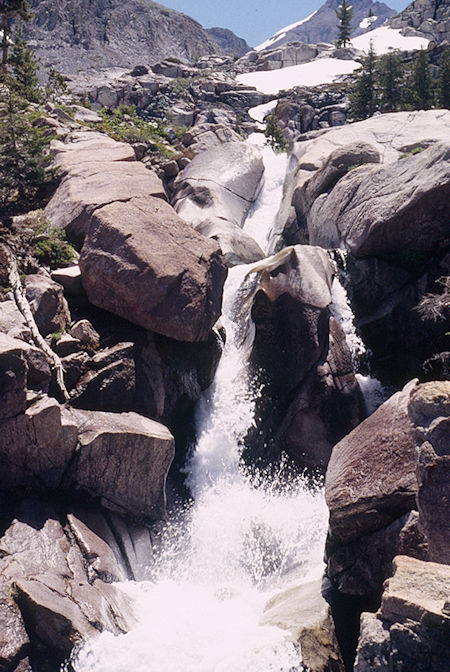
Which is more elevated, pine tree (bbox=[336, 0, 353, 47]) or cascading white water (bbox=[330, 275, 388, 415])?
pine tree (bbox=[336, 0, 353, 47])

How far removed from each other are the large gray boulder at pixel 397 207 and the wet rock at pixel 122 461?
29.2ft

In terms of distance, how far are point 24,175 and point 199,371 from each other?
9.71 meters

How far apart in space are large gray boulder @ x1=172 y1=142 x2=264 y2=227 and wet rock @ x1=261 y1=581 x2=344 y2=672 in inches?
686

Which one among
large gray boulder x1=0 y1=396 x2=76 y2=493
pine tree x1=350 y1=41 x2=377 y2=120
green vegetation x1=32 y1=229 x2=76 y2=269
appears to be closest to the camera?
large gray boulder x1=0 y1=396 x2=76 y2=493

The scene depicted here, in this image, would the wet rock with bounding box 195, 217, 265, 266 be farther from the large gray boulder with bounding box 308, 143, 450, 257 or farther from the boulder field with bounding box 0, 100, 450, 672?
the large gray boulder with bounding box 308, 143, 450, 257

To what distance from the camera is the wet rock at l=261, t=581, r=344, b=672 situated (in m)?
7.43

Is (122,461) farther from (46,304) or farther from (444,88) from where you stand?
(444,88)

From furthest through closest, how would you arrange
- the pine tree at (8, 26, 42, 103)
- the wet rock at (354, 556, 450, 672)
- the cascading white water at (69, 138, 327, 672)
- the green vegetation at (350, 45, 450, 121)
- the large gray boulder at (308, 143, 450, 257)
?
the green vegetation at (350, 45, 450, 121)
the pine tree at (8, 26, 42, 103)
the large gray boulder at (308, 143, 450, 257)
the cascading white water at (69, 138, 327, 672)
the wet rock at (354, 556, 450, 672)

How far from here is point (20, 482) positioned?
31.8 feet

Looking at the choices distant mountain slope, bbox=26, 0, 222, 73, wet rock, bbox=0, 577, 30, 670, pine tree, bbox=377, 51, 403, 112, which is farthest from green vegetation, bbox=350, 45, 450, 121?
distant mountain slope, bbox=26, 0, 222, 73

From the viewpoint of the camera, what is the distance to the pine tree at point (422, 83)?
39125mm

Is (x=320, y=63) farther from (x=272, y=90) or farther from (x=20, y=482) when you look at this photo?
(x=20, y=482)

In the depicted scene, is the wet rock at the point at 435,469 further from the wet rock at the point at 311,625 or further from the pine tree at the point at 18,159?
the pine tree at the point at 18,159

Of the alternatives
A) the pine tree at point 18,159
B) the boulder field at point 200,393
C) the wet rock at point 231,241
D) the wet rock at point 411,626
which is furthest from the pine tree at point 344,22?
the wet rock at point 411,626
